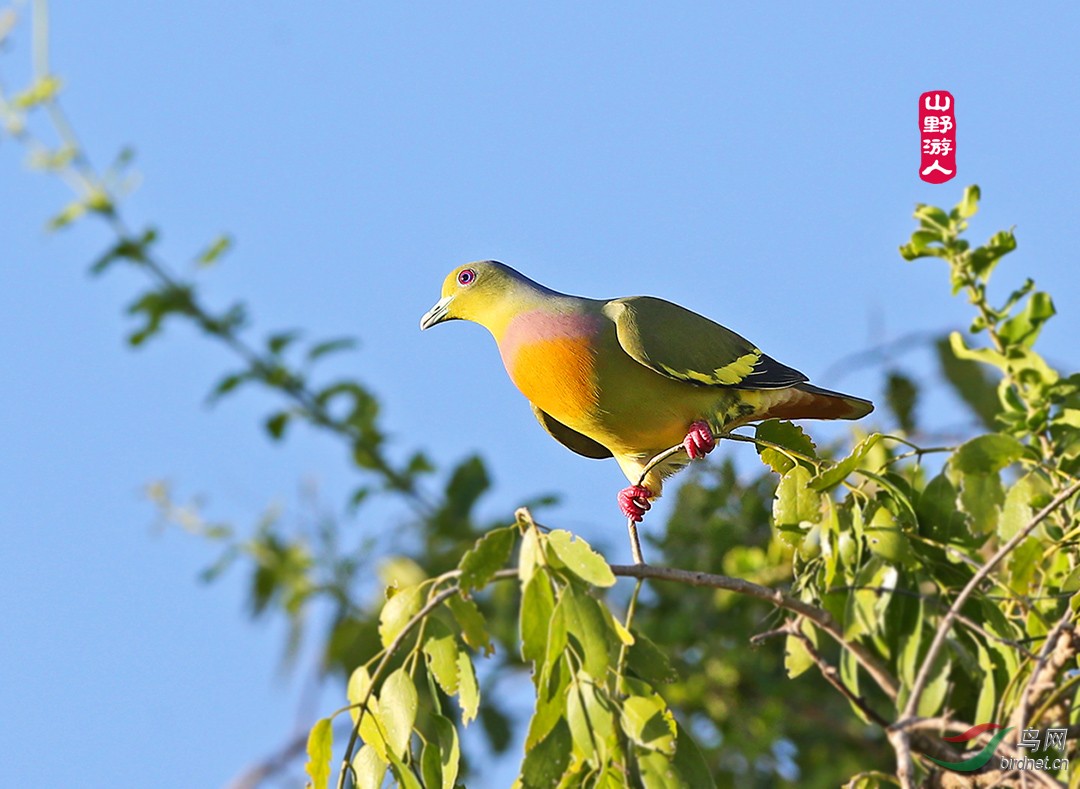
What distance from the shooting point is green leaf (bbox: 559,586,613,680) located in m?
2.27

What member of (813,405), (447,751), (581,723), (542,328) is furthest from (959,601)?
(813,405)

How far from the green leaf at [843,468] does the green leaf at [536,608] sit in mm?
664

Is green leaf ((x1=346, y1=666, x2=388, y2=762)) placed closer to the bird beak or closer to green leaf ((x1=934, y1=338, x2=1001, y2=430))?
the bird beak

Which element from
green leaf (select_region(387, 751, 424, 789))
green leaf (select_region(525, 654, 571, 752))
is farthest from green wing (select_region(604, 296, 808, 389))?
green leaf (select_region(387, 751, 424, 789))

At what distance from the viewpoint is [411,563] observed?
18.4ft

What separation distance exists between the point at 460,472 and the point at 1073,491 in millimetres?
3675

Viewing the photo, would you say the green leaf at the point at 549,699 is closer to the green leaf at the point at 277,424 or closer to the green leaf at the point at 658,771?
the green leaf at the point at 658,771

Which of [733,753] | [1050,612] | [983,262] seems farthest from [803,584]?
[733,753]

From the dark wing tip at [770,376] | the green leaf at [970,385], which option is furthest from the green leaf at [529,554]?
the green leaf at [970,385]

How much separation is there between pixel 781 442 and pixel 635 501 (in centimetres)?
62

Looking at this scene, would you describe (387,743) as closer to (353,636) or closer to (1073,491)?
(1073,491)

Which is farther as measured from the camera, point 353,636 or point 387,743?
point 353,636

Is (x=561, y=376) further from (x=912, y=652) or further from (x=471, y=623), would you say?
(x=912, y=652)

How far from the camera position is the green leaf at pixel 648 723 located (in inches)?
92.7
